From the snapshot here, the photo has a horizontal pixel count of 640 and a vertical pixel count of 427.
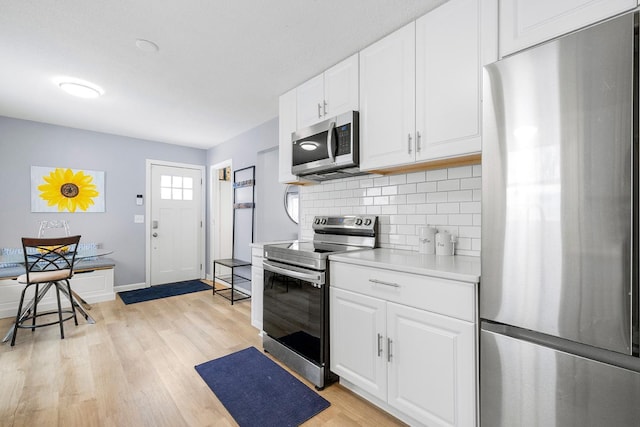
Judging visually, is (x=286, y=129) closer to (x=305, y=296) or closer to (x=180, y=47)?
(x=180, y=47)

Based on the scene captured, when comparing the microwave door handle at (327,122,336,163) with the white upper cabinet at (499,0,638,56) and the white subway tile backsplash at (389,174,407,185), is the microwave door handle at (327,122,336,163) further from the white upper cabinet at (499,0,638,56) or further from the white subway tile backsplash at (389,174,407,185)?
the white upper cabinet at (499,0,638,56)

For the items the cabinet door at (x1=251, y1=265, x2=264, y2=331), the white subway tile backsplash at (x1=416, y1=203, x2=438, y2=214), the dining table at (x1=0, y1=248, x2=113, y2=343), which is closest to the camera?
the white subway tile backsplash at (x1=416, y1=203, x2=438, y2=214)

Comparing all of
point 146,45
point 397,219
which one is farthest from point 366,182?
point 146,45

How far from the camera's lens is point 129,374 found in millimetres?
2174

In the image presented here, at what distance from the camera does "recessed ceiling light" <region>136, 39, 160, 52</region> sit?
2.06m

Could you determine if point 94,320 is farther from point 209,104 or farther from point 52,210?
point 209,104

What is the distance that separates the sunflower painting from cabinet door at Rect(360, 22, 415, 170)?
4.15 metres

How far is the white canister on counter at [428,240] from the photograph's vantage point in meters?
1.98

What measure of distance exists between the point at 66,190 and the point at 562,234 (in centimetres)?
529

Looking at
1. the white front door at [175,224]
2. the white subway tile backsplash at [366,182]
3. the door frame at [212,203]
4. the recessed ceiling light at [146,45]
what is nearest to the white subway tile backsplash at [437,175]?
the white subway tile backsplash at [366,182]

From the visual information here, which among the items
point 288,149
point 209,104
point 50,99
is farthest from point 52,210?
point 288,149

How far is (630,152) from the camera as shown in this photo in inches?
36.2

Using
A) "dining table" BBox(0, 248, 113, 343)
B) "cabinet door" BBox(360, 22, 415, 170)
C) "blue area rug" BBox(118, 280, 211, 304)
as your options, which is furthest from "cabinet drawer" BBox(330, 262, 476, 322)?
"blue area rug" BBox(118, 280, 211, 304)

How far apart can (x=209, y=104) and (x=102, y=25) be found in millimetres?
1376
